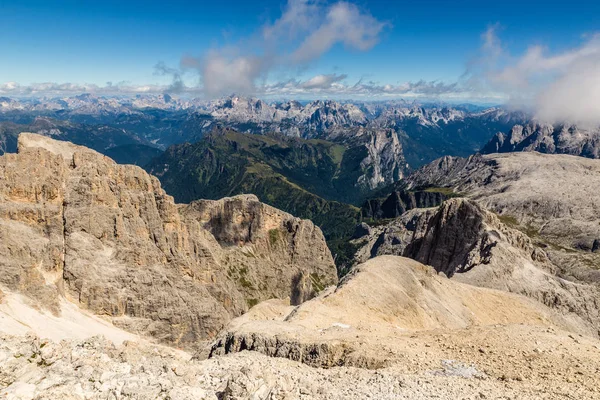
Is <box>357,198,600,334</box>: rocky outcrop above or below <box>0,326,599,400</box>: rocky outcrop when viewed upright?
below

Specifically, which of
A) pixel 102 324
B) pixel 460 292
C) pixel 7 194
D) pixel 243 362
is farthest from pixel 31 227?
pixel 460 292

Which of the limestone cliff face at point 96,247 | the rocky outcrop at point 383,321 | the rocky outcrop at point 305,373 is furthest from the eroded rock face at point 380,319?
the limestone cliff face at point 96,247

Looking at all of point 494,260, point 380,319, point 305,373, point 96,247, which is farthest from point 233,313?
point 305,373

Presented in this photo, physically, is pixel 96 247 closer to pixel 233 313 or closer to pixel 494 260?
pixel 233 313

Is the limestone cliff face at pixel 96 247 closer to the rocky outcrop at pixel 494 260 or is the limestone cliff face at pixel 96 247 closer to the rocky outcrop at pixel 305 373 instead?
the rocky outcrop at pixel 305 373

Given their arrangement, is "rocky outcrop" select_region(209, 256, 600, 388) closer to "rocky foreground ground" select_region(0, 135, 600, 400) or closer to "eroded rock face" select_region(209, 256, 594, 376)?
"eroded rock face" select_region(209, 256, 594, 376)

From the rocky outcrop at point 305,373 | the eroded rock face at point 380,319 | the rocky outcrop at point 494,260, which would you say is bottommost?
the rocky outcrop at point 494,260

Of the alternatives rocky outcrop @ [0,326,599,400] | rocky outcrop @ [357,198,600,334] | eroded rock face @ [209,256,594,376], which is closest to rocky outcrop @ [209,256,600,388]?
eroded rock face @ [209,256,594,376]

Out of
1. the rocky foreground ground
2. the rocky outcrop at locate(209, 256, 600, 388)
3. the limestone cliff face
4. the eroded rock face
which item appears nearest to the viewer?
the rocky foreground ground

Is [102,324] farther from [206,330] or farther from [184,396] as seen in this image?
[184,396]

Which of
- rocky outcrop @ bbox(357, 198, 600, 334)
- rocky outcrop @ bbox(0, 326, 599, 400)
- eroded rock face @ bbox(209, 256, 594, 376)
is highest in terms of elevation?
rocky outcrop @ bbox(0, 326, 599, 400)

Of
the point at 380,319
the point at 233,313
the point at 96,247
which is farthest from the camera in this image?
the point at 233,313
